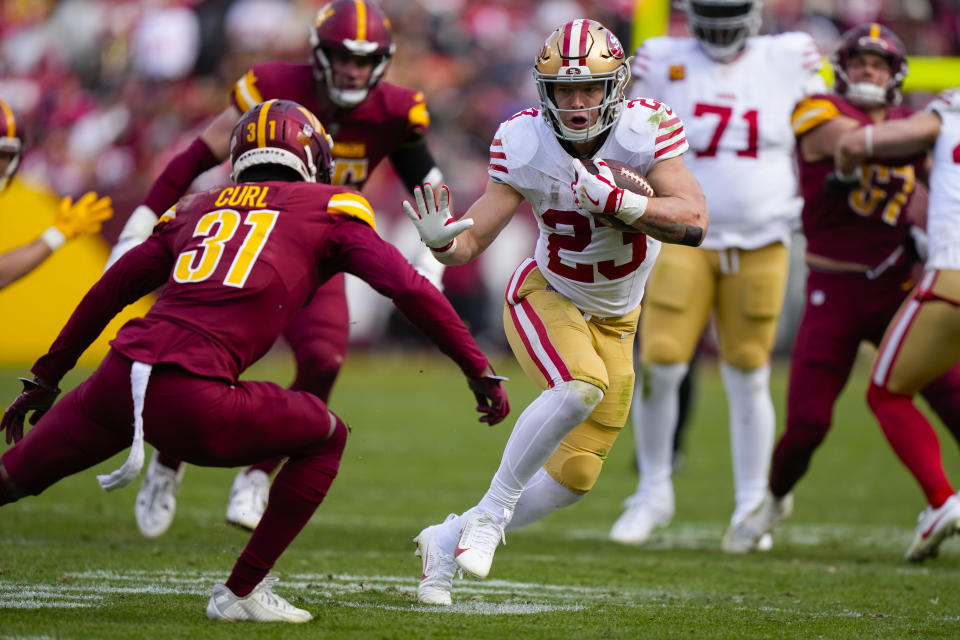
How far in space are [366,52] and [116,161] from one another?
1012 centimetres

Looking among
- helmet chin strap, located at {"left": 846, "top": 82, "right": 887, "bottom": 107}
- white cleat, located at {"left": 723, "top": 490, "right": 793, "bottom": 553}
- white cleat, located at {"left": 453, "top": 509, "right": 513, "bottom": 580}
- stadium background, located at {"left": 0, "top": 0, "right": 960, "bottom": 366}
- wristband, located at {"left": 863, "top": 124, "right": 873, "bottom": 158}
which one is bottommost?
stadium background, located at {"left": 0, "top": 0, "right": 960, "bottom": 366}

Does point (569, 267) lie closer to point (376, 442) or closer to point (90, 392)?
point (90, 392)

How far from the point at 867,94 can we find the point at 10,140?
3440 millimetres

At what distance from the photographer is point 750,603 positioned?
4.07 meters

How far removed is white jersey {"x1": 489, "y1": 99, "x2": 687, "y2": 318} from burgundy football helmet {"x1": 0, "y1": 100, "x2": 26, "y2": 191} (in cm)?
215

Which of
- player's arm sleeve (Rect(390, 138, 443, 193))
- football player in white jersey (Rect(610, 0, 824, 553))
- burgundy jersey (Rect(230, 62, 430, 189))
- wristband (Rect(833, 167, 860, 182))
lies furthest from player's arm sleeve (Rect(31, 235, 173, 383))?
wristband (Rect(833, 167, 860, 182))

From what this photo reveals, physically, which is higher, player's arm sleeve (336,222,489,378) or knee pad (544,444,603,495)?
player's arm sleeve (336,222,489,378)

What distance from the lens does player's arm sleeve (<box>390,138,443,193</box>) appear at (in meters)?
5.46

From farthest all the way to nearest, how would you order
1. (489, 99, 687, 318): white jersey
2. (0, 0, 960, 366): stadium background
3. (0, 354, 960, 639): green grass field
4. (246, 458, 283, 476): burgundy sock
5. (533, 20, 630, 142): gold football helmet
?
(0, 0, 960, 366): stadium background < (246, 458, 283, 476): burgundy sock < (489, 99, 687, 318): white jersey < (533, 20, 630, 142): gold football helmet < (0, 354, 960, 639): green grass field

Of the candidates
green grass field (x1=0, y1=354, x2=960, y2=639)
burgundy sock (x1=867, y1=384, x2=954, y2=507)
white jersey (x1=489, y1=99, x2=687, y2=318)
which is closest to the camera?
green grass field (x1=0, y1=354, x2=960, y2=639)

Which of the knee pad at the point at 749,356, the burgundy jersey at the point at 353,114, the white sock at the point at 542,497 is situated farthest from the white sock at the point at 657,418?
the white sock at the point at 542,497

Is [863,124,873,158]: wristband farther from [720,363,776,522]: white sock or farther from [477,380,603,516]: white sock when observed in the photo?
[477,380,603,516]: white sock

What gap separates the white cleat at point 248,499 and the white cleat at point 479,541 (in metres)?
1.33

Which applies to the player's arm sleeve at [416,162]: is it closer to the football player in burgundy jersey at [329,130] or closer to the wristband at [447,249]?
the football player in burgundy jersey at [329,130]
